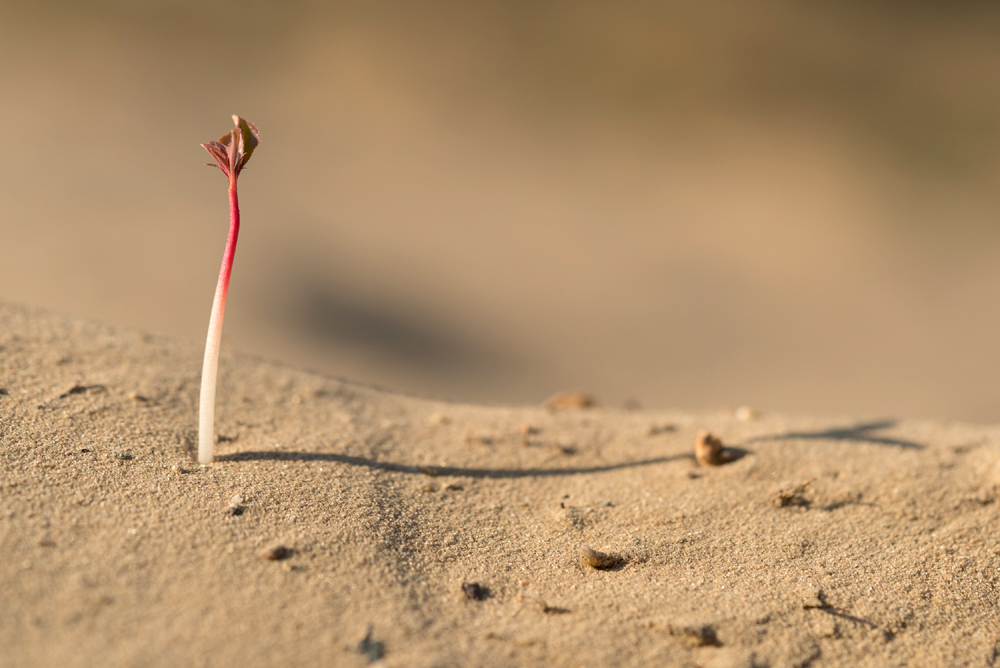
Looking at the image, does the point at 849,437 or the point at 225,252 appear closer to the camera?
the point at 225,252

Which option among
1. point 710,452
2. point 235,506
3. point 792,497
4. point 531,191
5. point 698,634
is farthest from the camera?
point 531,191

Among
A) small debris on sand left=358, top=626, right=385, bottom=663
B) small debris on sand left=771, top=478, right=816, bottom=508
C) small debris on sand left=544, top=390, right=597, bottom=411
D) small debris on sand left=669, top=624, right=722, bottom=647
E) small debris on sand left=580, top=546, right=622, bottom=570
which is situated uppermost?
small debris on sand left=544, top=390, right=597, bottom=411

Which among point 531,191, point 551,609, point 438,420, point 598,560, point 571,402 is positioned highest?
point 531,191

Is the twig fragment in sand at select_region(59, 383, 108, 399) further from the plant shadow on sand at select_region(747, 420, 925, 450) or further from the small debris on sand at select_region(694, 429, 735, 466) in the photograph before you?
the plant shadow on sand at select_region(747, 420, 925, 450)

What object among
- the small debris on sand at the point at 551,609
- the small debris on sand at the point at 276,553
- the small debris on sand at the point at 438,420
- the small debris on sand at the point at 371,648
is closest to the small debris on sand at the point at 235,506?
the small debris on sand at the point at 276,553

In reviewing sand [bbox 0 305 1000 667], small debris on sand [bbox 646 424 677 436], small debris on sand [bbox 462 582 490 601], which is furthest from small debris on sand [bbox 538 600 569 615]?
small debris on sand [bbox 646 424 677 436]

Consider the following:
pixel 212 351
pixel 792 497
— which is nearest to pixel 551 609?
pixel 792 497

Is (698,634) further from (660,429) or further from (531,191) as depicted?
(531,191)
